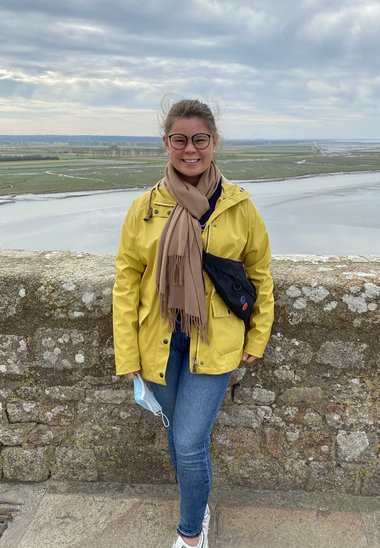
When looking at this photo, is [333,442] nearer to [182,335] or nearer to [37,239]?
[182,335]

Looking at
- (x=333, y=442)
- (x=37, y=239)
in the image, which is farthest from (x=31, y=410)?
(x=37, y=239)

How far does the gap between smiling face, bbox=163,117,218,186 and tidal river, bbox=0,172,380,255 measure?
13381mm

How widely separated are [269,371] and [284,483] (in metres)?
0.73

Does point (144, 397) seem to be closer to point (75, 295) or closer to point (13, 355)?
point (75, 295)

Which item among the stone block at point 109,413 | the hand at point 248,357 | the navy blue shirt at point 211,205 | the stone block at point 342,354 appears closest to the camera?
the navy blue shirt at point 211,205

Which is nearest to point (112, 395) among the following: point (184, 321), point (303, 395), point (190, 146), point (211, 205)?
point (184, 321)

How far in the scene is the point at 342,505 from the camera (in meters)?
2.57

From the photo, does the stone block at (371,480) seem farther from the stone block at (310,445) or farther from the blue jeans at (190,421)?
the blue jeans at (190,421)

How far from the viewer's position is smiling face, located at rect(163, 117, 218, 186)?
6.82ft

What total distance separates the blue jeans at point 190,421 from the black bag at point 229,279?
11.5 inches

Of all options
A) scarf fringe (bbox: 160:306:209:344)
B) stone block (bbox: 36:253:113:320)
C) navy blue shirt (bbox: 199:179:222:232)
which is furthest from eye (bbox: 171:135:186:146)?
stone block (bbox: 36:253:113:320)

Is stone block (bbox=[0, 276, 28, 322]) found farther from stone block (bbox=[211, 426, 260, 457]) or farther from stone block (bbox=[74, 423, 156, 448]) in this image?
stone block (bbox=[211, 426, 260, 457])

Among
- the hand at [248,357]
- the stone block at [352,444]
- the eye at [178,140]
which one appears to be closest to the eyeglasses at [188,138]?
the eye at [178,140]

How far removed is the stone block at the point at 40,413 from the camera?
8.87ft
